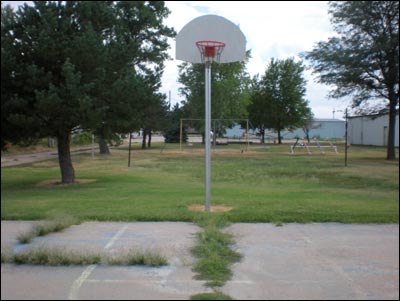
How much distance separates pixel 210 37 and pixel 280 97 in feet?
157

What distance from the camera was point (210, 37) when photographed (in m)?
9.07

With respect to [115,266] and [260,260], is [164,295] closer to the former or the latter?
[115,266]

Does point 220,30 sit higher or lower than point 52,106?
higher

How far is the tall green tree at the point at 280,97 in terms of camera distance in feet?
181

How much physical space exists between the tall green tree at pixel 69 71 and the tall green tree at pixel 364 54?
562 inches

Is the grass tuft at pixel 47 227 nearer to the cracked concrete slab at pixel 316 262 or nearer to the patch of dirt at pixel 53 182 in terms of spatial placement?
the cracked concrete slab at pixel 316 262

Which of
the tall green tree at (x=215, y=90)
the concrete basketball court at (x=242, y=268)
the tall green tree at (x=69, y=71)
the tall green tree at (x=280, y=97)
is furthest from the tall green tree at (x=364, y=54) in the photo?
the tall green tree at (x=280, y=97)

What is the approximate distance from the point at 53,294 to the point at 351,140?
5577 cm

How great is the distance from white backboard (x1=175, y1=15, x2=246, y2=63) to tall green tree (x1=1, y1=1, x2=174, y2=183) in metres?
Result: 2.52

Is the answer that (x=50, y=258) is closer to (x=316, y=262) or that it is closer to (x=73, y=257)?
(x=73, y=257)

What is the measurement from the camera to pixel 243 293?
14.0ft

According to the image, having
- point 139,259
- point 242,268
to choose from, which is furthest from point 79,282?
point 242,268

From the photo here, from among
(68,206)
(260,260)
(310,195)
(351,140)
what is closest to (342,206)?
(310,195)

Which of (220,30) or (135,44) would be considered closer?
(220,30)
